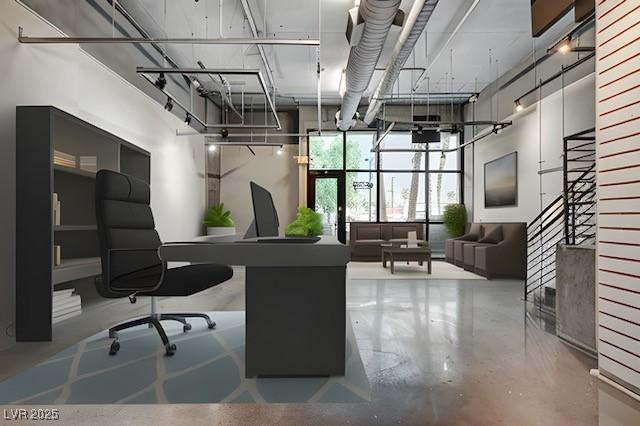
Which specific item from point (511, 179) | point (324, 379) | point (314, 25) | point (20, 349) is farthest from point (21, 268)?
point (511, 179)

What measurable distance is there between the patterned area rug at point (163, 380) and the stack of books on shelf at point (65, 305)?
843mm

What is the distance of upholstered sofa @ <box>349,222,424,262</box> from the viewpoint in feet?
32.4

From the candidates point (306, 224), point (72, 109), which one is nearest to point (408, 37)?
point (72, 109)

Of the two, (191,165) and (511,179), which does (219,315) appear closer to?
(191,165)

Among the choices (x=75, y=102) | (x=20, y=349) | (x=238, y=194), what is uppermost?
(x=75, y=102)

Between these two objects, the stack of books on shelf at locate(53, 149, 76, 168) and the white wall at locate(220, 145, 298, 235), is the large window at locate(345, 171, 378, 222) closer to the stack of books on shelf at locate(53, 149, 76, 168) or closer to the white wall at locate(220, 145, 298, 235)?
the white wall at locate(220, 145, 298, 235)

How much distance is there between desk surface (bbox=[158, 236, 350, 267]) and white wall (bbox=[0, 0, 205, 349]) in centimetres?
225

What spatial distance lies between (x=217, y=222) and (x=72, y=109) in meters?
5.34

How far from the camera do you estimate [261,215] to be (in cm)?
283

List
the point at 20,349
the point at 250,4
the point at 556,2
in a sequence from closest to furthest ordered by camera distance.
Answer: the point at 556,2, the point at 20,349, the point at 250,4

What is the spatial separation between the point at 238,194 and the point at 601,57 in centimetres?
941

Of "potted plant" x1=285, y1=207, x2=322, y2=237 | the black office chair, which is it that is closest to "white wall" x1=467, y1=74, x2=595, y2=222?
"potted plant" x1=285, y1=207, x2=322, y2=237

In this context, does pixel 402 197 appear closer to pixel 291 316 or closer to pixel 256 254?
pixel 291 316

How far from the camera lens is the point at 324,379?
7.74ft
